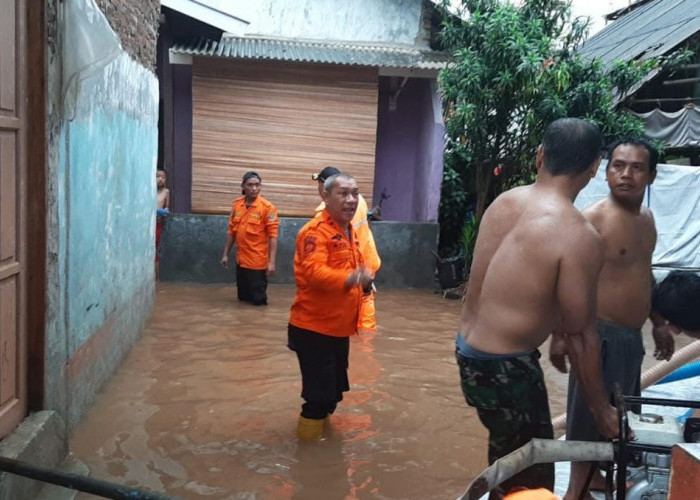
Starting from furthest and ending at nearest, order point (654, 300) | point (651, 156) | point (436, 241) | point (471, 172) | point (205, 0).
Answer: point (471, 172) < point (436, 241) < point (205, 0) < point (651, 156) < point (654, 300)

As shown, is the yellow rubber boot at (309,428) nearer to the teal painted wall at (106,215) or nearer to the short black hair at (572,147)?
the teal painted wall at (106,215)

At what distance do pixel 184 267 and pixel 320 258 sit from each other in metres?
6.83

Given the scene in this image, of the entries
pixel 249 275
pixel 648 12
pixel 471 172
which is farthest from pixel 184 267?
pixel 648 12

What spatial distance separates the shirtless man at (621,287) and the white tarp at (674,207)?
7.71m

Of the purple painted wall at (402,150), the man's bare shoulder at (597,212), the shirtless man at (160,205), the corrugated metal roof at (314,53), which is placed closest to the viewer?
the man's bare shoulder at (597,212)

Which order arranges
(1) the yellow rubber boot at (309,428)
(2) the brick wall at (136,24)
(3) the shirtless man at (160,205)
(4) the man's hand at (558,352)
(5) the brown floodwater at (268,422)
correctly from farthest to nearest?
(3) the shirtless man at (160,205)
(2) the brick wall at (136,24)
(1) the yellow rubber boot at (309,428)
(5) the brown floodwater at (268,422)
(4) the man's hand at (558,352)

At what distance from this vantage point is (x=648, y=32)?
13.9 metres

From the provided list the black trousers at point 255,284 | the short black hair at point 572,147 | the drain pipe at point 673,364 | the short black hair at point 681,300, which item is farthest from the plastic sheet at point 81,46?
the black trousers at point 255,284

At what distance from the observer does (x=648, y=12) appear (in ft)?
53.6

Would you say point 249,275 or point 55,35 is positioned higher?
point 55,35

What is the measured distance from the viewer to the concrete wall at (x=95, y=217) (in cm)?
388

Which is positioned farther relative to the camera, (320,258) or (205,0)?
(205,0)

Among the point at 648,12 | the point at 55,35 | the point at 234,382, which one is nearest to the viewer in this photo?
the point at 55,35

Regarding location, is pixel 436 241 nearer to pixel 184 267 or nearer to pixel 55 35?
pixel 184 267
